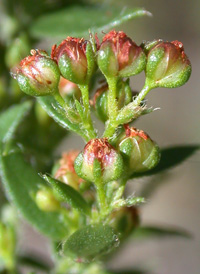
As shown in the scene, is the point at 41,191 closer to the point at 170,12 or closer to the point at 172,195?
the point at 172,195

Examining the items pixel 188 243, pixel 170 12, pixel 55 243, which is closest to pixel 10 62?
pixel 55 243

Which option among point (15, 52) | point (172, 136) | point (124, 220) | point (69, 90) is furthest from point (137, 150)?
point (172, 136)

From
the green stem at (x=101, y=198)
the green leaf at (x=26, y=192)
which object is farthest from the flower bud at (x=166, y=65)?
the green leaf at (x=26, y=192)

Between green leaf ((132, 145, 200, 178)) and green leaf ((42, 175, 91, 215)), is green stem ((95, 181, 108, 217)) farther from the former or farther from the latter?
green leaf ((132, 145, 200, 178))

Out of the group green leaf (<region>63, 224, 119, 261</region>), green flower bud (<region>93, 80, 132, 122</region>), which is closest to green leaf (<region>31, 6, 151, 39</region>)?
green flower bud (<region>93, 80, 132, 122</region>)

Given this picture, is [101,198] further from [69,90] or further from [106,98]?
[69,90]

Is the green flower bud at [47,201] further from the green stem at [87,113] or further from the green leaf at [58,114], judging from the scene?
the green stem at [87,113]
